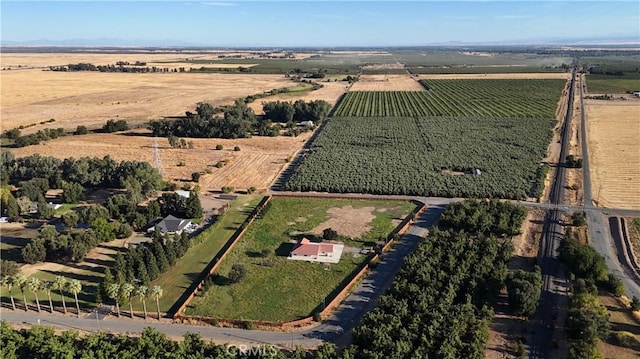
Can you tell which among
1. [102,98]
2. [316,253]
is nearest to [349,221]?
[316,253]

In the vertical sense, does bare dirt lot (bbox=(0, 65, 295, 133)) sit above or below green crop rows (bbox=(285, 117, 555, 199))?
above

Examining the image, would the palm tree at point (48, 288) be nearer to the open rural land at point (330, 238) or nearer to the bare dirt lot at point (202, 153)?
the open rural land at point (330, 238)

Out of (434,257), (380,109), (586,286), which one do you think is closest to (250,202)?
(434,257)

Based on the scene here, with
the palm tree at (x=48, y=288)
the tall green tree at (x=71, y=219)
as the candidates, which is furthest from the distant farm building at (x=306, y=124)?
the palm tree at (x=48, y=288)

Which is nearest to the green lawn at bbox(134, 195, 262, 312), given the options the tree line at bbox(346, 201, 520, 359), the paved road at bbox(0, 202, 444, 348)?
the paved road at bbox(0, 202, 444, 348)

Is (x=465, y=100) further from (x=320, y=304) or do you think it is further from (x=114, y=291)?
(x=114, y=291)

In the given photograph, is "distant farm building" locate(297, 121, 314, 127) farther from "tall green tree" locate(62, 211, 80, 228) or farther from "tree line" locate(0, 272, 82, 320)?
"tree line" locate(0, 272, 82, 320)

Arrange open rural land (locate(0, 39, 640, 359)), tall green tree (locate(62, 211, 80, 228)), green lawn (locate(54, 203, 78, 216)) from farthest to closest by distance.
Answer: green lawn (locate(54, 203, 78, 216)), tall green tree (locate(62, 211, 80, 228)), open rural land (locate(0, 39, 640, 359))
